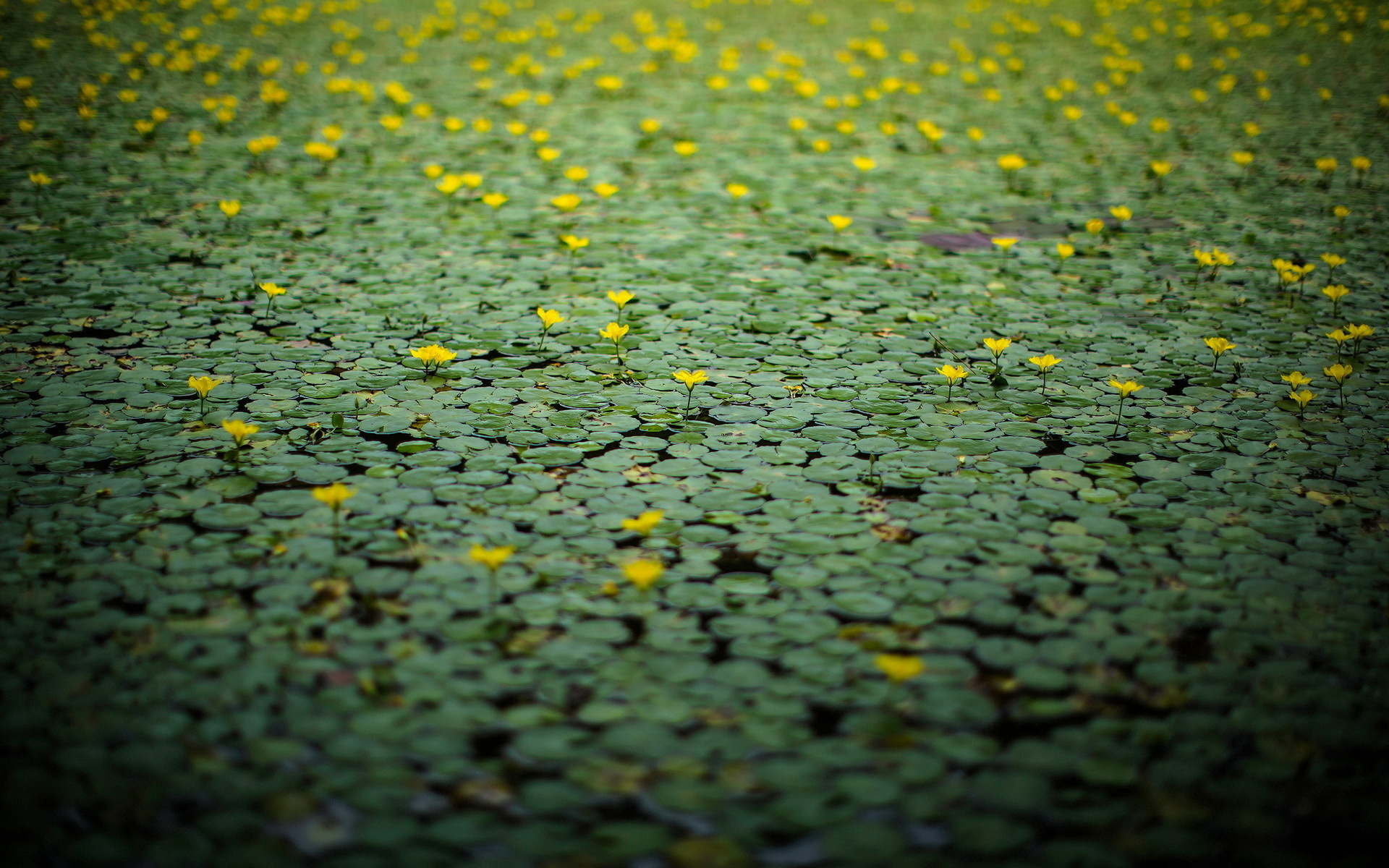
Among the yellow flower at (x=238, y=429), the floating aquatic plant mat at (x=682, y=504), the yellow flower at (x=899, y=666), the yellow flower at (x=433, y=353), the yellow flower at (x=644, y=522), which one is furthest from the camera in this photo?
the yellow flower at (x=433, y=353)

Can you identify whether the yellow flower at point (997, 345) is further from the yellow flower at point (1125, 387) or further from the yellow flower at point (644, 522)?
the yellow flower at point (644, 522)

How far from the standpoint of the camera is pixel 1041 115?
530 cm

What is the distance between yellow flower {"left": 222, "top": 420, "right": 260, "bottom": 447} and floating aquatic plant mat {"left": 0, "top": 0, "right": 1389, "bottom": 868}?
19mm

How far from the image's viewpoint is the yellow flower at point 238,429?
1.93m

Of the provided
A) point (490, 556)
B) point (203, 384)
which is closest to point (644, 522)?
Result: point (490, 556)

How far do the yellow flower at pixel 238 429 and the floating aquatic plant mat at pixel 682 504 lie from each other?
2cm

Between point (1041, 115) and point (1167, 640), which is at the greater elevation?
point (1041, 115)

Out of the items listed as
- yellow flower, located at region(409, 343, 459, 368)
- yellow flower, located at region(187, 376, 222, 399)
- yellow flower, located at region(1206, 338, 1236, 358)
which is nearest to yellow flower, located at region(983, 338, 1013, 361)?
yellow flower, located at region(1206, 338, 1236, 358)

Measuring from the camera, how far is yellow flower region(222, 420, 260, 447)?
6.33 ft

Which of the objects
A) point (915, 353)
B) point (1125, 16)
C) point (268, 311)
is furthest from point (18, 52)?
point (1125, 16)

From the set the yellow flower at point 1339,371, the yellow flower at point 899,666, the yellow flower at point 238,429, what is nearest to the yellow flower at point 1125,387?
the yellow flower at point 1339,371

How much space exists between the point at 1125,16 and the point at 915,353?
7460 mm

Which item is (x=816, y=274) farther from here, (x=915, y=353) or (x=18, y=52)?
(x=18, y=52)

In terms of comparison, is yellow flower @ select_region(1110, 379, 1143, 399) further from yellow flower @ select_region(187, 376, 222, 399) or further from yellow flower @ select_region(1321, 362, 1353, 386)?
yellow flower @ select_region(187, 376, 222, 399)
